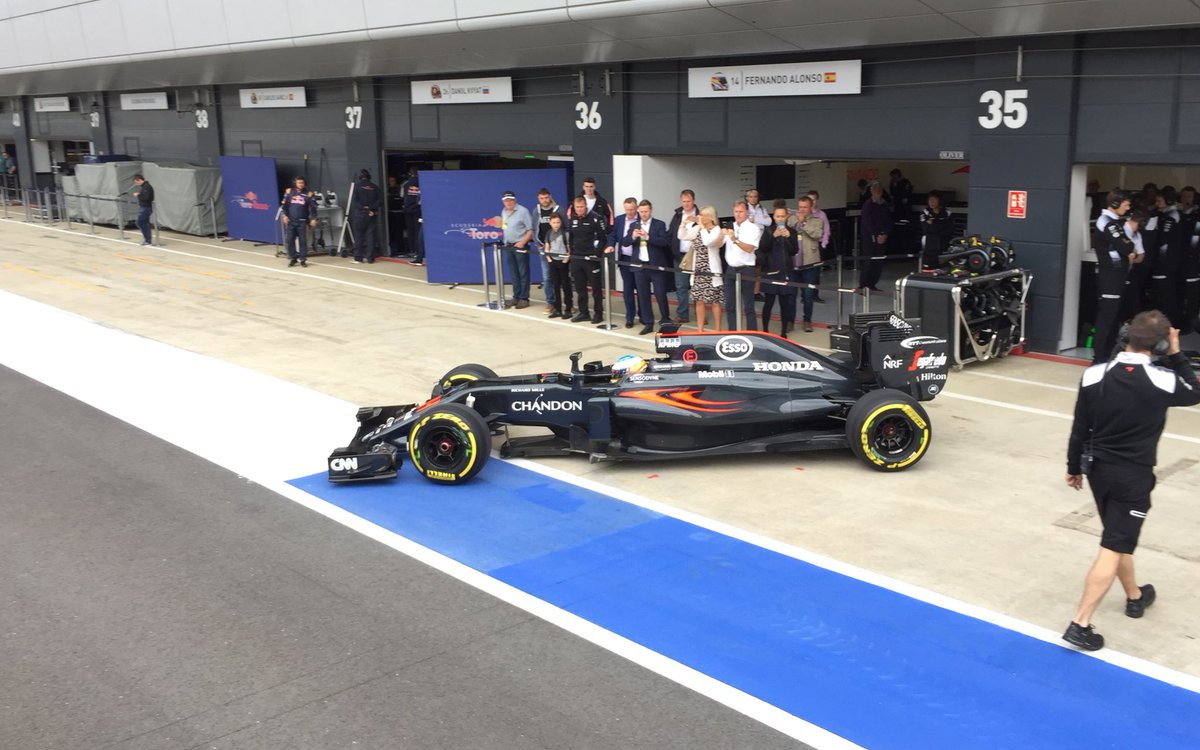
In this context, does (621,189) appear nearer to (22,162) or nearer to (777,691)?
(777,691)

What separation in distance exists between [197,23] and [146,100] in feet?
32.3

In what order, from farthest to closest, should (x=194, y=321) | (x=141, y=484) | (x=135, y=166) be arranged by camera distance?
(x=135, y=166) → (x=194, y=321) → (x=141, y=484)

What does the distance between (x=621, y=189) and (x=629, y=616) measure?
11.9m

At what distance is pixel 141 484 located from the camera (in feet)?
30.2

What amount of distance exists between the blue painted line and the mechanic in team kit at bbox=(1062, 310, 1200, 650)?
499mm

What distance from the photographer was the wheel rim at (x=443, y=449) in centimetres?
893

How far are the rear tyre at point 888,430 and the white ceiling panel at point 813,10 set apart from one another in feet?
17.6

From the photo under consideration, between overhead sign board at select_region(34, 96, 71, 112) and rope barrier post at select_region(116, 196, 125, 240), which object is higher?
overhead sign board at select_region(34, 96, 71, 112)

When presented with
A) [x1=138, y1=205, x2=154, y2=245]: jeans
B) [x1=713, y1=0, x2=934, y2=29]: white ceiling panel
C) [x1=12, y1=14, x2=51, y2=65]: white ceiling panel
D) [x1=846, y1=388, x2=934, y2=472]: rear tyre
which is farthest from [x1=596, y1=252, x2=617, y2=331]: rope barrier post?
[x1=12, y1=14, x2=51, y2=65]: white ceiling panel

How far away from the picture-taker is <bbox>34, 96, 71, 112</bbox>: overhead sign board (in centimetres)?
3703

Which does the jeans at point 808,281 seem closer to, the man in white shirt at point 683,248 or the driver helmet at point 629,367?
the man in white shirt at point 683,248

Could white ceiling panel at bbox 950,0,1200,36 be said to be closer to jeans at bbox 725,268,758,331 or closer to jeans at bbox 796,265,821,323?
jeans at bbox 796,265,821,323

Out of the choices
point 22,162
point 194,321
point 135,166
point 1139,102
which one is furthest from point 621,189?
point 22,162

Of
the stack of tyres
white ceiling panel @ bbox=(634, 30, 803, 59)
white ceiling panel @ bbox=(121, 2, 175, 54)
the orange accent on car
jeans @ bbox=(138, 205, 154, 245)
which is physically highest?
white ceiling panel @ bbox=(121, 2, 175, 54)
